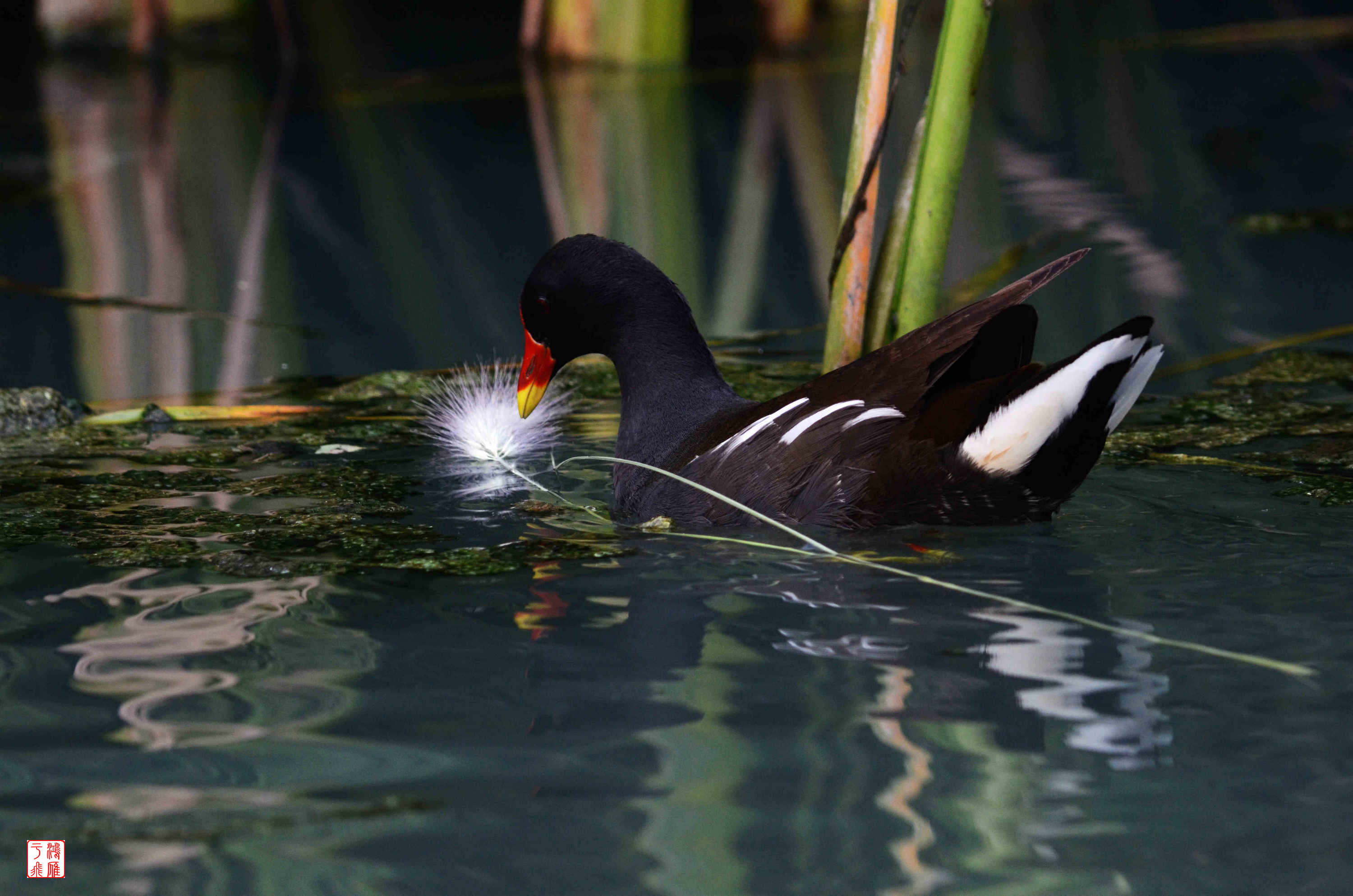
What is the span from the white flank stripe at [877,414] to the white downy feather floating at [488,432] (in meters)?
0.92

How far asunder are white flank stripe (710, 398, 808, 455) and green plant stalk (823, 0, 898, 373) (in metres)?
0.66

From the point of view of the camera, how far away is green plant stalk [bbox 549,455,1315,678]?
2373 millimetres

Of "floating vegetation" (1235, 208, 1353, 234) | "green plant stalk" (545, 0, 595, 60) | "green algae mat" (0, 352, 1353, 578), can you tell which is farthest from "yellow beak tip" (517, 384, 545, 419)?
"green plant stalk" (545, 0, 595, 60)

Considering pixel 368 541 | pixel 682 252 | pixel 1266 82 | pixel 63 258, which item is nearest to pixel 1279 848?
pixel 368 541

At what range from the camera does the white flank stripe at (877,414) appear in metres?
3.10

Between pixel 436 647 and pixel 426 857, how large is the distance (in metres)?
0.71

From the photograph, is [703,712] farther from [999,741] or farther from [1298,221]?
[1298,221]

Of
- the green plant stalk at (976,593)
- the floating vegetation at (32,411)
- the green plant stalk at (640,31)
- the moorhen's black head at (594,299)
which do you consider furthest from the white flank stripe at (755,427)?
the green plant stalk at (640,31)

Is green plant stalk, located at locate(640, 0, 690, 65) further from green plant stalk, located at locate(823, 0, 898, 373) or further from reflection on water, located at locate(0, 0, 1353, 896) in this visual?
green plant stalk, located at locate(823, 0, 898, 373)

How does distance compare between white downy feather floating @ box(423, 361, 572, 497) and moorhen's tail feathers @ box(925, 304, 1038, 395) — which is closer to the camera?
moorhen's tail feathers @ box(925, 304, 1038, 395)

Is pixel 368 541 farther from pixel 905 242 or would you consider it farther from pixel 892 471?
pixel 905 242

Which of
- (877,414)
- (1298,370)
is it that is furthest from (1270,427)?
(877,414)

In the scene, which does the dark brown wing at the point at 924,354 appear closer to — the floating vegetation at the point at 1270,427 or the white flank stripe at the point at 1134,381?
the white flank stripe at the point at 1134,381

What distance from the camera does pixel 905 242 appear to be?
3957 millimetres
